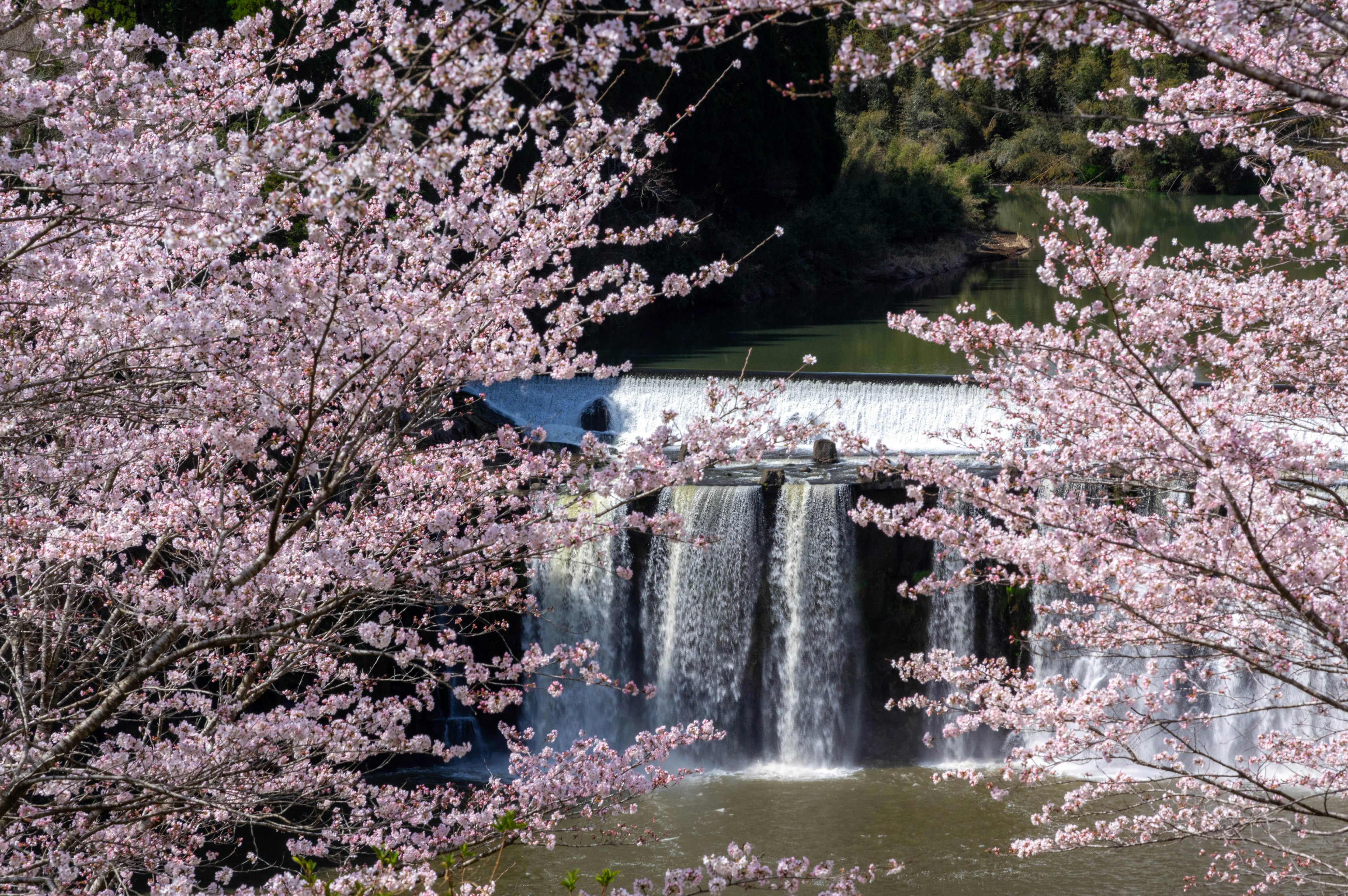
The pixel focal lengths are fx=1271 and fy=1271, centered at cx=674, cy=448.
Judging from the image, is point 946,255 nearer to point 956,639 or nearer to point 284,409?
point 956,639

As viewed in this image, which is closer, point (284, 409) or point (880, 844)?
point (284, 409)

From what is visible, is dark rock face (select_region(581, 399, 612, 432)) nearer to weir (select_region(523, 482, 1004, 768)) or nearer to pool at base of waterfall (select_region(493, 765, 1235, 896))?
weir (select_region(523, 482, 1004, 768))

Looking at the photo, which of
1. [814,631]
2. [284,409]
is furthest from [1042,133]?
[284,409]

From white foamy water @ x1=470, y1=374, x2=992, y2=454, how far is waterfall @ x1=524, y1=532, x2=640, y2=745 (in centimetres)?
169

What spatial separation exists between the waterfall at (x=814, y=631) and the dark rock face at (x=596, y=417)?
407cm

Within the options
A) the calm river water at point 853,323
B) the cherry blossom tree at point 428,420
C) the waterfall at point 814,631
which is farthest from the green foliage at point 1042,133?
the cherry blossom tree at point 428,420

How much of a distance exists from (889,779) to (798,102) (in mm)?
17401

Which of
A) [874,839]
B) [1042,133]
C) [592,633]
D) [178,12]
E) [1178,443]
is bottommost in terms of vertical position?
[874,839]

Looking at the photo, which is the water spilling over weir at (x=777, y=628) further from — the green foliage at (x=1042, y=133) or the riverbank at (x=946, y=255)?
the green foliage at (x=1042, y=133)

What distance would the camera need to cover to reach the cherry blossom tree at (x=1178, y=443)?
323 centimetres

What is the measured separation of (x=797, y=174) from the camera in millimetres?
26516

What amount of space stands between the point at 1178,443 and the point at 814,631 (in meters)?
7.56

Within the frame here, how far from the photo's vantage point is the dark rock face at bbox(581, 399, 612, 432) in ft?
47.6

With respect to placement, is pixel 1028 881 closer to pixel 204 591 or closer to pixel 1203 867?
pixel 1203 867
